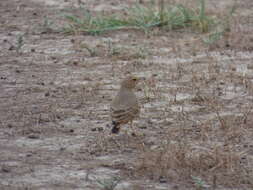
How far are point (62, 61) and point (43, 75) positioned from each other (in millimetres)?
775

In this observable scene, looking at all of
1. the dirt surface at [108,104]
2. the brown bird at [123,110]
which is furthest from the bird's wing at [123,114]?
the dirt surface at [108,104]

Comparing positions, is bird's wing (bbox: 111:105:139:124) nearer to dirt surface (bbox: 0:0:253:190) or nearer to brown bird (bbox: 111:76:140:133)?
brown bird (bbox: 111:76:140:133)

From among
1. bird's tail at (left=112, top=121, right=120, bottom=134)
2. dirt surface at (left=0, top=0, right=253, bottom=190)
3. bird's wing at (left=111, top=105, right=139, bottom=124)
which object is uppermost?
bird's wing at (left=111, top=105, right=139, bottom=124)

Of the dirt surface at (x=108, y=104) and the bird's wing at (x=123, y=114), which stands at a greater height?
the bird's wing at (x=123, y=114)

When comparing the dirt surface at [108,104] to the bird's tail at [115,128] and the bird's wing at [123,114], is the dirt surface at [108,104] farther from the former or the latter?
the bird's wing at [123,114]

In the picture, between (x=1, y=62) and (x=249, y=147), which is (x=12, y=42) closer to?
(x=1, y=62)

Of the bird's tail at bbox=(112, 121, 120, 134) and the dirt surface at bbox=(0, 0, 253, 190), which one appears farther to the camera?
the bird's tail at bbox=(112, 121, 120, 134)

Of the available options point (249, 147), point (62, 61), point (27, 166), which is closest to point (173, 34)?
point (62, 61)

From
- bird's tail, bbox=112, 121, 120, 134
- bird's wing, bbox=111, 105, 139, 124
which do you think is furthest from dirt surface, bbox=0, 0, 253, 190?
bird's wing, bbox=111, 105, 139, 124

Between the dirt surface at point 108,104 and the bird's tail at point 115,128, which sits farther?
the bird's tail at point 115,128

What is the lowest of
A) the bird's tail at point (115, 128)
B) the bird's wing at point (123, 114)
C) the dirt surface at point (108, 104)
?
the dirt surface at point (108, 104)

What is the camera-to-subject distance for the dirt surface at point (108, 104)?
664cm

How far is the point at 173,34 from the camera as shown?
1248 cm

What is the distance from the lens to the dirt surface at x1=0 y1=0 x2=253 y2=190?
261 inches
